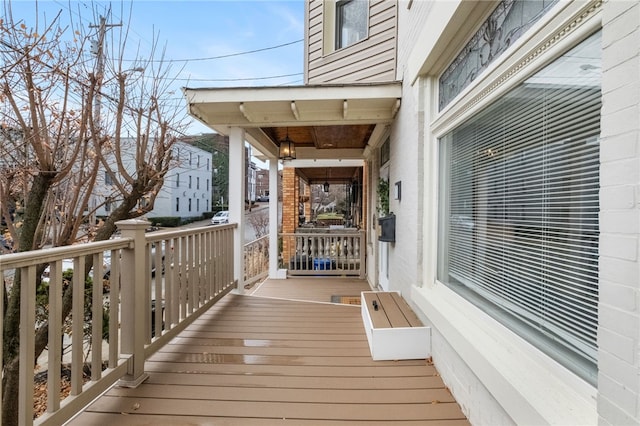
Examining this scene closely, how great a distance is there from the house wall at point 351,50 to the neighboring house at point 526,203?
38.1 inches

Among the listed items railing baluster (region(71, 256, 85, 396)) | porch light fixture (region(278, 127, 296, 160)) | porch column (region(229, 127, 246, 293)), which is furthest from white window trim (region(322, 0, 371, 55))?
railing baluster (region(71, 256, 85, 396))

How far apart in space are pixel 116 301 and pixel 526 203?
7.08 ft

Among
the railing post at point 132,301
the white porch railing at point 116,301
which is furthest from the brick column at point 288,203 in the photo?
the railing post at point 132,301

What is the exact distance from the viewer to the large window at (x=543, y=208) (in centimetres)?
109

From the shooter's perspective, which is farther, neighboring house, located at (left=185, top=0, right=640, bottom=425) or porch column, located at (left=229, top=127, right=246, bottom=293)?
porch column, located at (left=229, top=127, right=246, bottom=293)

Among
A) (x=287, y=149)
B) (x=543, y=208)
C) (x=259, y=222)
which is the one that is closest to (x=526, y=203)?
(x=543, y=208)

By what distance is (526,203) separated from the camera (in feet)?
4.67

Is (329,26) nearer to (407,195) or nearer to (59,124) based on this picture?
(407,195)

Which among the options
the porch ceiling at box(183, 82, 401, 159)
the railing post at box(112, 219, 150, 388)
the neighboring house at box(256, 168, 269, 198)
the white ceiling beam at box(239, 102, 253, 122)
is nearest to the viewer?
the railing post at box(112, 219, 150, 388)

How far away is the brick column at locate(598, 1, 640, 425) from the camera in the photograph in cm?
84

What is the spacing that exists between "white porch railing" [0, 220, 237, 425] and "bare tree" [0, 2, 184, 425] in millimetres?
667

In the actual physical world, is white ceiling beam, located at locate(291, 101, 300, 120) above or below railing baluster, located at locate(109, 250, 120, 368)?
above

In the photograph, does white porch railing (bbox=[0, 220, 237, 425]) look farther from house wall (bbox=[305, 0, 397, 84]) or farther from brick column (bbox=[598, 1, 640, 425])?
house wall (bbox=[305, 0, 397, 84])

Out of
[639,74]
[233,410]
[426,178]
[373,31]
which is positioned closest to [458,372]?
[233,410]
